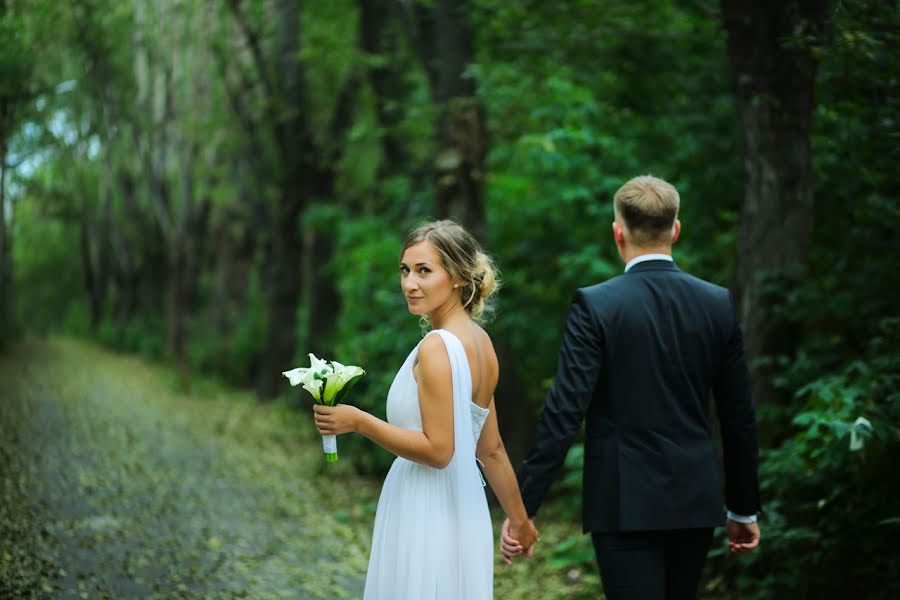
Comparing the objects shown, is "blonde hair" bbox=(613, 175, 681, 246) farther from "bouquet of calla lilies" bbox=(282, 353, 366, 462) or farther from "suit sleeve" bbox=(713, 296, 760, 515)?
"bouquet of calla lilies" bbox=(282, 353, 366, 462)

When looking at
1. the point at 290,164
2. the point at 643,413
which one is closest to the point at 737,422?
the point at 643,413

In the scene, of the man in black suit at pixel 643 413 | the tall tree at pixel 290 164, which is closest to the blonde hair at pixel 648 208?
the man in black suit at pixel 643 413

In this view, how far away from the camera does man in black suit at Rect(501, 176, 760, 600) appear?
341 cm

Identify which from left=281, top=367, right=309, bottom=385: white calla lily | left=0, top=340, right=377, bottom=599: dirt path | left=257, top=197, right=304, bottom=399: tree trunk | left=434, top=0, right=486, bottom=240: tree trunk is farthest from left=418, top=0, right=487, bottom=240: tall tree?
left=257, top=197, right=304, bottom=399: tree trunk

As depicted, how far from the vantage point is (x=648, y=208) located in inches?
139

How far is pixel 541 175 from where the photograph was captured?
431 inches

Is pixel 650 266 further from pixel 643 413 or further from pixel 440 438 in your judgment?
pixel 440 438

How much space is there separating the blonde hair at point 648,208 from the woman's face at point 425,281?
0.71m

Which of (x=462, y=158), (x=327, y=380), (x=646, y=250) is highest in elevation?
(x=462, y=158)

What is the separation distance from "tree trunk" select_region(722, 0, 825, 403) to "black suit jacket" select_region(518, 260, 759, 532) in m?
3.18

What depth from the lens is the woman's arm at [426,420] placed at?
332 cm

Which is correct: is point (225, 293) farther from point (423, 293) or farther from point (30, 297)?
point (30, 297)

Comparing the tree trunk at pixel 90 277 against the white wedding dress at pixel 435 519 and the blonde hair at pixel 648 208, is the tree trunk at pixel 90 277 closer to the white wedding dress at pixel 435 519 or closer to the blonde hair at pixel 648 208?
the white wedding dress at pixel 435 519

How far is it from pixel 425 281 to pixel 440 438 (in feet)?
1.93
